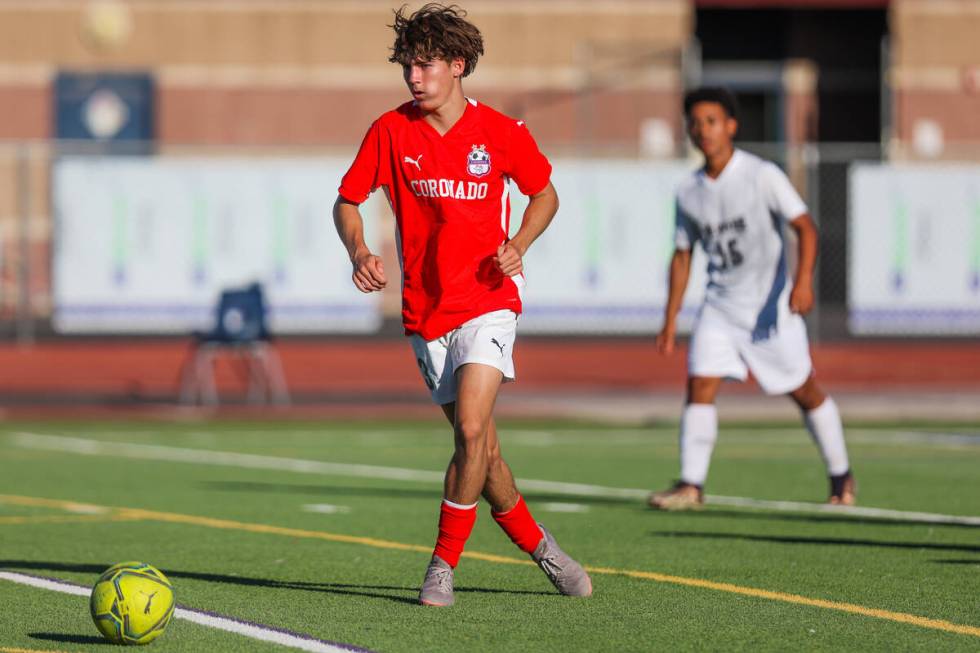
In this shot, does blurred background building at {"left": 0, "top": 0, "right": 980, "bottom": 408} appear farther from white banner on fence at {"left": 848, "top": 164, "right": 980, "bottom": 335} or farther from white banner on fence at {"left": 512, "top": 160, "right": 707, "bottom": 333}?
white banner on fence at {"left": 512, "top": 160, "right": 707, "bottom": 333}

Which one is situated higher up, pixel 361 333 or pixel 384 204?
pixel 384 204

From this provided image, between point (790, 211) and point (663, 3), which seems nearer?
point (790, 211)

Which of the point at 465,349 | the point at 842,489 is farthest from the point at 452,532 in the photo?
the point at 842,489

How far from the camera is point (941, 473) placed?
43.5 ft

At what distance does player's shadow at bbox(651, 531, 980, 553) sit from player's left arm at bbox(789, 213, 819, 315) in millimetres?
1416

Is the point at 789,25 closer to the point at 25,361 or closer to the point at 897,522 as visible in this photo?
the point at 25,361

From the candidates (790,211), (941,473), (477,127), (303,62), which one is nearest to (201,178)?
(303,62)

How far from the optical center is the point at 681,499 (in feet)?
35.2

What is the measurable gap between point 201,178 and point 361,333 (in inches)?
105

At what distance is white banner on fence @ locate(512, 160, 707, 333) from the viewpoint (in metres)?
23.0

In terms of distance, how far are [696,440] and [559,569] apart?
11.6 ft

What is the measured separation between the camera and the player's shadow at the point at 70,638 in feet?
20.9

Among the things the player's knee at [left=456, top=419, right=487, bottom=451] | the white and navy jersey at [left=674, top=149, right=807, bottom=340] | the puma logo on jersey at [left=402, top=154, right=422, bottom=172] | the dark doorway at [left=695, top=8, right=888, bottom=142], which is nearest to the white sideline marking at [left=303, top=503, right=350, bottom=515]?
the white and navy jersey at [left=674, top=149, right=807, bottom=340]

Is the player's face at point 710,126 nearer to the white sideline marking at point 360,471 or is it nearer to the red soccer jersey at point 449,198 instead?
the white sideline marking at point 360,471
